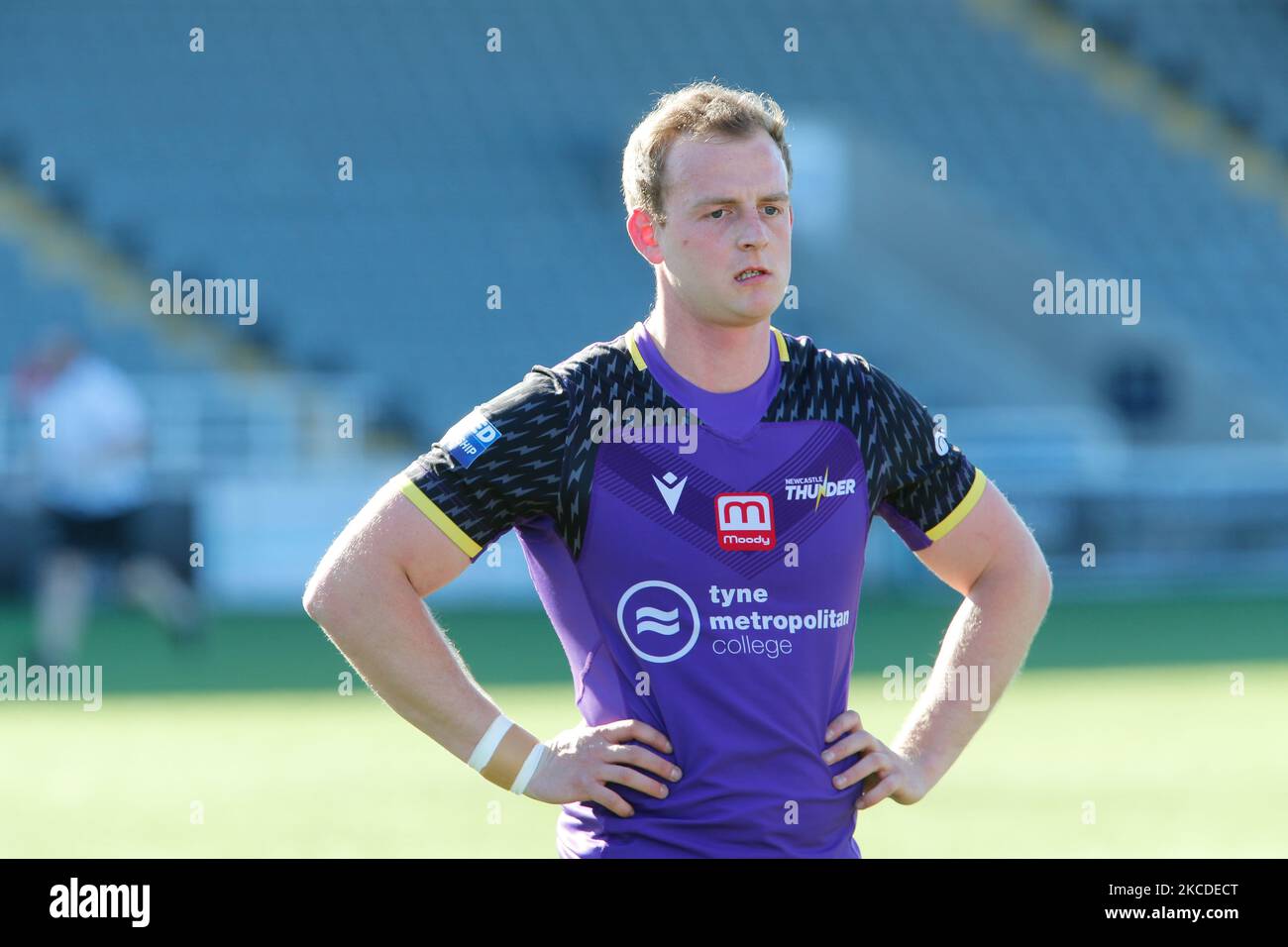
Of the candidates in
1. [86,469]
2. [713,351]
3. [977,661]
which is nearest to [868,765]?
[977,661]

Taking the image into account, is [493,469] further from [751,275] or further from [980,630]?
[980,630]

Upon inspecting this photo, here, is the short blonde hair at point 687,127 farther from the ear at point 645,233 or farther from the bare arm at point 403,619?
the bare arm at point 403,619

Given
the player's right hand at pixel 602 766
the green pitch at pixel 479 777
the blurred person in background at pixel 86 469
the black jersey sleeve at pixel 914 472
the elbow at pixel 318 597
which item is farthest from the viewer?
the blurred person in background at pixel 86 469

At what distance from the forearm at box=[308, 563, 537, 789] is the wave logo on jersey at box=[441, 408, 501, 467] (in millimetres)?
243

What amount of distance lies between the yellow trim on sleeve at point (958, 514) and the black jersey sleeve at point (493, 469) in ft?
2.53

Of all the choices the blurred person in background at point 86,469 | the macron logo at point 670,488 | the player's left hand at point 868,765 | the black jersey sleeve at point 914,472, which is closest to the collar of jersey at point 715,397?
the macron logo at point 670,488

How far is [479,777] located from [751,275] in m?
6.42

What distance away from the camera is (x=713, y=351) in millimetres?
3566

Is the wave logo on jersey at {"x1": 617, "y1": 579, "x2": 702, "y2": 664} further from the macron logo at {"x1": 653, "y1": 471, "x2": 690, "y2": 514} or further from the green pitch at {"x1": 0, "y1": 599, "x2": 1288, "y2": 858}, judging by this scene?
the green pitch at {"x1": 0, "y1": 599, "x2": 1288, "y2": 858}

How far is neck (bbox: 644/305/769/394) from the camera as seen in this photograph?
3.56 meters

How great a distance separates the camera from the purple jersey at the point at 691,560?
3.44m

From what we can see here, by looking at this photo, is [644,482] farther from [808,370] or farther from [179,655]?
[179,655]

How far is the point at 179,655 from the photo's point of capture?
13.9m

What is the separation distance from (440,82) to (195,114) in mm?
3073
